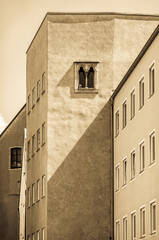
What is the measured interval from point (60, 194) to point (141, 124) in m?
13.2

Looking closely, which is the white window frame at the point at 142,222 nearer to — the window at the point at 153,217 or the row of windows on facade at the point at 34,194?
the window at the point at 153,217

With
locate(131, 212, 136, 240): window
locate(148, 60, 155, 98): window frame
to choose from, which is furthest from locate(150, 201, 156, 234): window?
locate(148, 60, 155, 98): window frame

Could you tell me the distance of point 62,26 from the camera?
63250mm

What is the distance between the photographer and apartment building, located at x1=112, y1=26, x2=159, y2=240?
46872 millimetres

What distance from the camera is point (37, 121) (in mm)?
66938

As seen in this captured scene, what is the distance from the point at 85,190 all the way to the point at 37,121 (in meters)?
7.47

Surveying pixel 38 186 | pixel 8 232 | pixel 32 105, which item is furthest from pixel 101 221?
pixel 8 232

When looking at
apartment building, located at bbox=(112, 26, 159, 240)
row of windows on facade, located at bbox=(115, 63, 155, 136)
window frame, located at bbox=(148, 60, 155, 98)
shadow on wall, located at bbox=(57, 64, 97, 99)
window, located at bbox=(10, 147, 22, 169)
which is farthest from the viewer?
window, located at bbox=(10, 147, 22, 169)

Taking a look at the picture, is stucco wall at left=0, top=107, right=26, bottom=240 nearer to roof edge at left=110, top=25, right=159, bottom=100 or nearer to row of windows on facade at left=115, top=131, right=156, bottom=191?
roof edge at left=110, top=25, right=159, bottom=100

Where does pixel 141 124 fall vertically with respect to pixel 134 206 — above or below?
above

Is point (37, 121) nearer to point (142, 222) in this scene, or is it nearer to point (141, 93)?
point (141, 93)

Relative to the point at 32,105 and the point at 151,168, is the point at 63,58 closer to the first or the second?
the point at 32,105

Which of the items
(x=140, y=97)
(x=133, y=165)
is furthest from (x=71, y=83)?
(x=140, y=97)

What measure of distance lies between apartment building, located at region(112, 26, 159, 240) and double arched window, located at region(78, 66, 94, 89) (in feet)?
10.2
